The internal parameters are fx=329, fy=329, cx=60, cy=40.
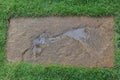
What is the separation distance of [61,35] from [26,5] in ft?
1.64

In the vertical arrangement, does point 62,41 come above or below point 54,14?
below

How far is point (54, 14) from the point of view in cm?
332

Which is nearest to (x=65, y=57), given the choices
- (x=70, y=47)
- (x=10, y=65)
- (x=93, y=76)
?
(x=70, y=47)

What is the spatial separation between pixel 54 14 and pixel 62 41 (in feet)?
1.02

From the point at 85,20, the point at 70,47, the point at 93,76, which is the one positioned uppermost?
the point at 85,20

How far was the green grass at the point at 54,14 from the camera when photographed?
3.03 m

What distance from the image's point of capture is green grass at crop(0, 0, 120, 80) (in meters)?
3.03

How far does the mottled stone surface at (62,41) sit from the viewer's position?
3109mm

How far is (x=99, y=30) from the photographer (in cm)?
322

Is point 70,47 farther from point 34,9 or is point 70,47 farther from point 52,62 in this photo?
point 34,9

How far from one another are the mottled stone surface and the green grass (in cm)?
5

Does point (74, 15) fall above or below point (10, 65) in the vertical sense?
above

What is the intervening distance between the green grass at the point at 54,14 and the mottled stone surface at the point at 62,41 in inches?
2.0

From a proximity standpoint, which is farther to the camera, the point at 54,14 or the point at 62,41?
the point at 54,14
